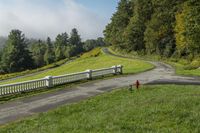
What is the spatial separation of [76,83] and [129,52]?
62.5 m

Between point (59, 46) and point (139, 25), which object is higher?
point (59, 46)

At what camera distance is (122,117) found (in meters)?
15.8

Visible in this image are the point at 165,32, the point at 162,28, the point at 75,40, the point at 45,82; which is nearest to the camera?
the point at 45,82

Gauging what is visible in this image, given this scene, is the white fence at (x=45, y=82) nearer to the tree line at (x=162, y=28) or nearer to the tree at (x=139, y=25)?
the tree line at (x=162, y=28)

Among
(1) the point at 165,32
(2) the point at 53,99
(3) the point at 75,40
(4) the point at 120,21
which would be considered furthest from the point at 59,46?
(2) the point at 53,99

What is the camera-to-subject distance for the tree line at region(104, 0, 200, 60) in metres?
49.7

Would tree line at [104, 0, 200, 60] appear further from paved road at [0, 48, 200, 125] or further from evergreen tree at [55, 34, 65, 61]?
evergreen tree at [55, 34, 65, 61]

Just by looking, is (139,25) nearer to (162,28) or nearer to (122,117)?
(162,28)

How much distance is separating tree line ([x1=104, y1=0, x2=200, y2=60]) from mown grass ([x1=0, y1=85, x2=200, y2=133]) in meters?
31.0

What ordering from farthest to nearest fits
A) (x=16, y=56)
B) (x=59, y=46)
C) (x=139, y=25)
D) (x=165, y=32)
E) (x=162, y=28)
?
(x=59, y=46)
(x=16, y=56)
(x=139, y=25)
(x=165, y=32)
(x=162, y=28)

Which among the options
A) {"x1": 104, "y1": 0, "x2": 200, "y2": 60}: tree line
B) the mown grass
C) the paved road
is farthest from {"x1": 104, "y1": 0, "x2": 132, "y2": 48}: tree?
the mown grass

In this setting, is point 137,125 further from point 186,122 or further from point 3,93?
point 3,93

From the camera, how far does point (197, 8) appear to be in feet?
158

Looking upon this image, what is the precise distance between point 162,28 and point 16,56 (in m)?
57.2
